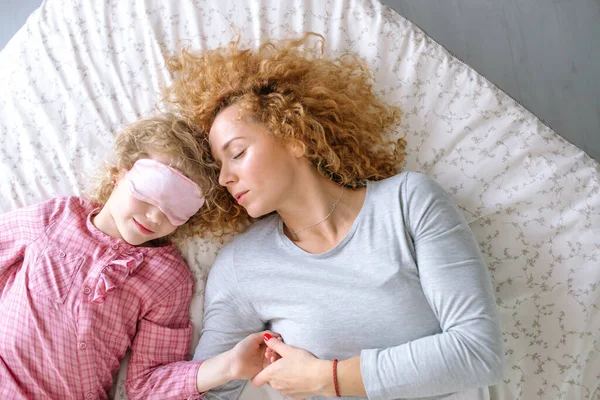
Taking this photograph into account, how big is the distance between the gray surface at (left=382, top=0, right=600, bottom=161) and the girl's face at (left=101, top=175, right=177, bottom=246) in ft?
4.06

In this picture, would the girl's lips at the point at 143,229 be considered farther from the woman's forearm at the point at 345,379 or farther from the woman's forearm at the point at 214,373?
the woman's forearm at the point at 345,379

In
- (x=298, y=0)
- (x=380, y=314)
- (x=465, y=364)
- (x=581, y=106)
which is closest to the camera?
(x=465, y=364)

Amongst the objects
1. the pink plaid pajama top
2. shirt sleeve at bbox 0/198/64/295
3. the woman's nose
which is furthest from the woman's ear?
shirt sleeve at bbox 0/198/64/295

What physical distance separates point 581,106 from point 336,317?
1.32m

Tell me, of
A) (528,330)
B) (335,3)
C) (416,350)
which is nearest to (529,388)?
(528,330)

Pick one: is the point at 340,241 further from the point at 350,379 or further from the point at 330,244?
the point at 350,379

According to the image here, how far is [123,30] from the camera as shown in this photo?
5.94 ft

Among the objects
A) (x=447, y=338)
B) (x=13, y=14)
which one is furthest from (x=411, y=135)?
(x=13, y=14)

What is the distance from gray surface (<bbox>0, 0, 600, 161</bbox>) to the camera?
2.13m

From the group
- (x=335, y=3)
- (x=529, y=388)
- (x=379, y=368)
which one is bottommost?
(x=529, y=388)

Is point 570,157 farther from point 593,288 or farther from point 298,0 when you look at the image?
point 298,0

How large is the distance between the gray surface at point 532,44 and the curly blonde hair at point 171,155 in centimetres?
89

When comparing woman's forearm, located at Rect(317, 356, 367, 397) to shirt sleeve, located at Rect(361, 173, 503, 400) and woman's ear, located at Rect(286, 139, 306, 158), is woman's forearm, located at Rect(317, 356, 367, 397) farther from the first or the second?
woman's ear, located at Rect(286, 139, 306, 158)

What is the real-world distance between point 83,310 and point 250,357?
44 cm
